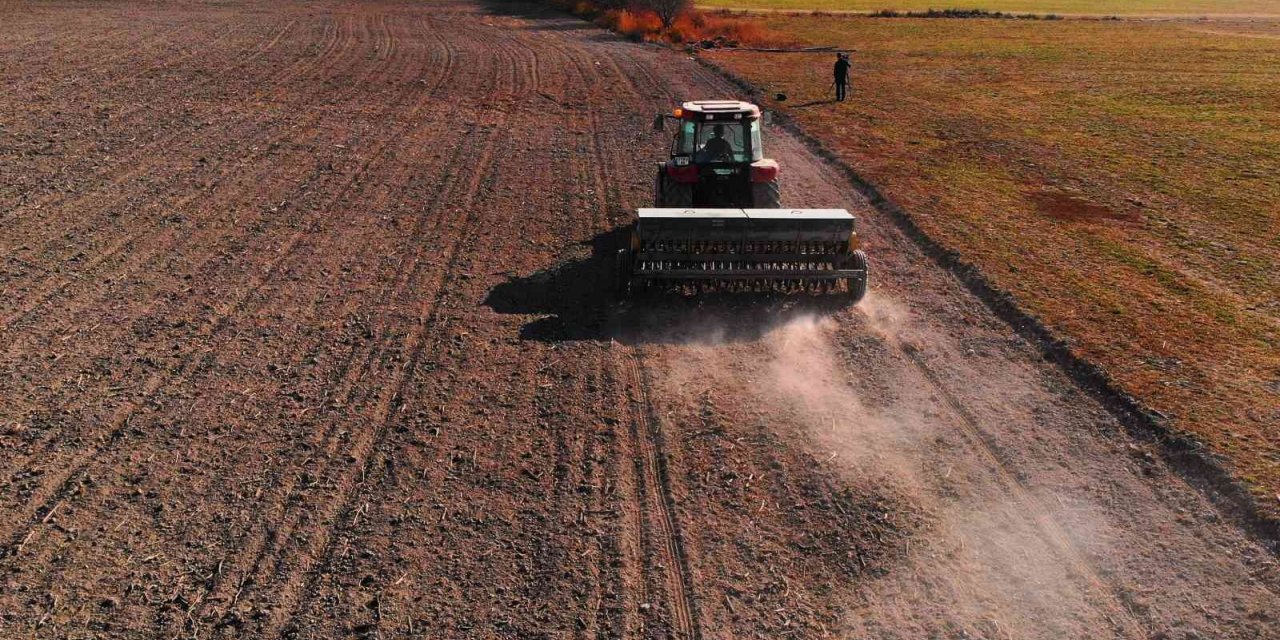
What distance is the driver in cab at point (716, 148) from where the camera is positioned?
13.8 m

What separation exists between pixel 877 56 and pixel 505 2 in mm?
27286

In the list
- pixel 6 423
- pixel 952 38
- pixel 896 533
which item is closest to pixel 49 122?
pixel 6 423

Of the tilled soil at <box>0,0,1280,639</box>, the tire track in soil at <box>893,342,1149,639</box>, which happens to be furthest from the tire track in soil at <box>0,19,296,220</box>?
the tire track in soil at <box>893,342,1149,639</box>

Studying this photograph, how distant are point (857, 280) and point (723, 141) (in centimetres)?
282

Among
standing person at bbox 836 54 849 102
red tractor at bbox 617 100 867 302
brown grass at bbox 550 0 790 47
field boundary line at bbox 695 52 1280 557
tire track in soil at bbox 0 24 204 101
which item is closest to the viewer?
field boundary line at bbox 695 52 1280 557

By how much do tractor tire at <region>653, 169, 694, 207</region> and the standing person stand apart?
51.1 ft

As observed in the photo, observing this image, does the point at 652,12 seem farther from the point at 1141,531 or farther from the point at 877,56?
the point at 1141,531

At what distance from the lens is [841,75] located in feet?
92.4

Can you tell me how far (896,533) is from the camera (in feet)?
25.6

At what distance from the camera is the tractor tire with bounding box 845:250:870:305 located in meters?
12.4

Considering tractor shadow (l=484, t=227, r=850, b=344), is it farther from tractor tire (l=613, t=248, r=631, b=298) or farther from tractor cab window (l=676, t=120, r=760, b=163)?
tractor cab window (l=676, t=120, r=760, b=163)

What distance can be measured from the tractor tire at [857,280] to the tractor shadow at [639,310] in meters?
0.15

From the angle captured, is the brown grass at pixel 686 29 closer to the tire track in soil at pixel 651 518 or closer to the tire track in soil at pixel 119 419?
the tire track in soil at pixel 119 419

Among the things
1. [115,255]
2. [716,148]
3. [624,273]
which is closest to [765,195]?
[716,148]
